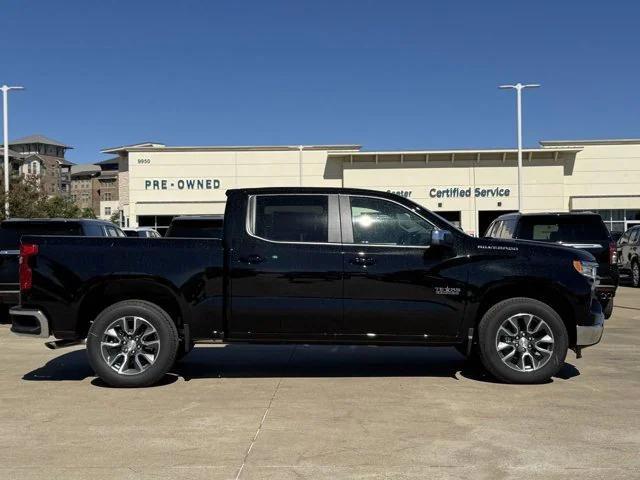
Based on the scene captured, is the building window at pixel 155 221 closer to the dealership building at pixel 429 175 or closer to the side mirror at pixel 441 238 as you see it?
the dealership building at pixel 429 175

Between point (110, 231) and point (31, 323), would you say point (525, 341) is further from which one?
point (110, 231)

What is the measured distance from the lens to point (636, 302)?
49.2ft

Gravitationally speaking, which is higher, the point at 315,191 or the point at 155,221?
the point at 155,221

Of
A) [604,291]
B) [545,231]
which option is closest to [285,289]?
[545,231]

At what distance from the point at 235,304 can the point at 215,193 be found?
35.9m

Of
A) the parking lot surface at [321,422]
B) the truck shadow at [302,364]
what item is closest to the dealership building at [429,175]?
the truck shadow at [302,364]

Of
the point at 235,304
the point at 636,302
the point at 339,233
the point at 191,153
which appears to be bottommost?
the point at 636,302

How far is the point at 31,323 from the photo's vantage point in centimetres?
673

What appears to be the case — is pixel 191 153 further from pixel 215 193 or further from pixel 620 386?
pixel 620 386

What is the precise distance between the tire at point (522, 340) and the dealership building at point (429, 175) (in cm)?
3419

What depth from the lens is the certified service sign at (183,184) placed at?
4200 centimetres

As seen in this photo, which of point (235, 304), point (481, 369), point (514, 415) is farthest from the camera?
point (481, 369)

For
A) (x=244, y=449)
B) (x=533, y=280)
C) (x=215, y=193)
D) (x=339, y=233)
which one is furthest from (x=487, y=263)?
(x=215, y=193)

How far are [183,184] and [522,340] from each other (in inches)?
1454
